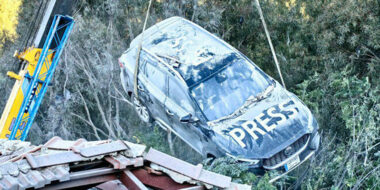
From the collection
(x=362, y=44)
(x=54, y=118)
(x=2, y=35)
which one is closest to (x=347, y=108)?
(x=362, y=44)

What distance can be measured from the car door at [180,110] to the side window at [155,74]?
18 centimetres

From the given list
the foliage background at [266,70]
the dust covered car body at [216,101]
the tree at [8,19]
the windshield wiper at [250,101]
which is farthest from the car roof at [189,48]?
the tree at [8,19]

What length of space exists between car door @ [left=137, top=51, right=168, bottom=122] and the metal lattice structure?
1.73m

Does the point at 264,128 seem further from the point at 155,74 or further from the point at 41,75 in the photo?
the point at 41,75

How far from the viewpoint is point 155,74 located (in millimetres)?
8695

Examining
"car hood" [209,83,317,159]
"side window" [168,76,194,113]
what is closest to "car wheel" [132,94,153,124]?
"side window" [168,76,194,113]

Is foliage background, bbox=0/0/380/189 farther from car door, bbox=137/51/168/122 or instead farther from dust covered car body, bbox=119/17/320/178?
car door, bbox=137/51/168/122

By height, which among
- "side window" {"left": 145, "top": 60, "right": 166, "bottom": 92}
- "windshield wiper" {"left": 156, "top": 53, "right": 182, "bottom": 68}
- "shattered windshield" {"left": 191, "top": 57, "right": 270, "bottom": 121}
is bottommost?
"shattered windshield" {"left": 191, "top": 57, "right": 270, "bottom": 121}

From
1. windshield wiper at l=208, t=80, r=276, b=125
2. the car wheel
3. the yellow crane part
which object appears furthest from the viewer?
the car wheel

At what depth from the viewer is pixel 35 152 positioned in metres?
4.83

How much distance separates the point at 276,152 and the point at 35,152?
3.77 meters

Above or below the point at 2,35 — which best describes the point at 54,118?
below

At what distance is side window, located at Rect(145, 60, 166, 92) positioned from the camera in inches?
336

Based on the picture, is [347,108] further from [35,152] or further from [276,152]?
[35,152]
